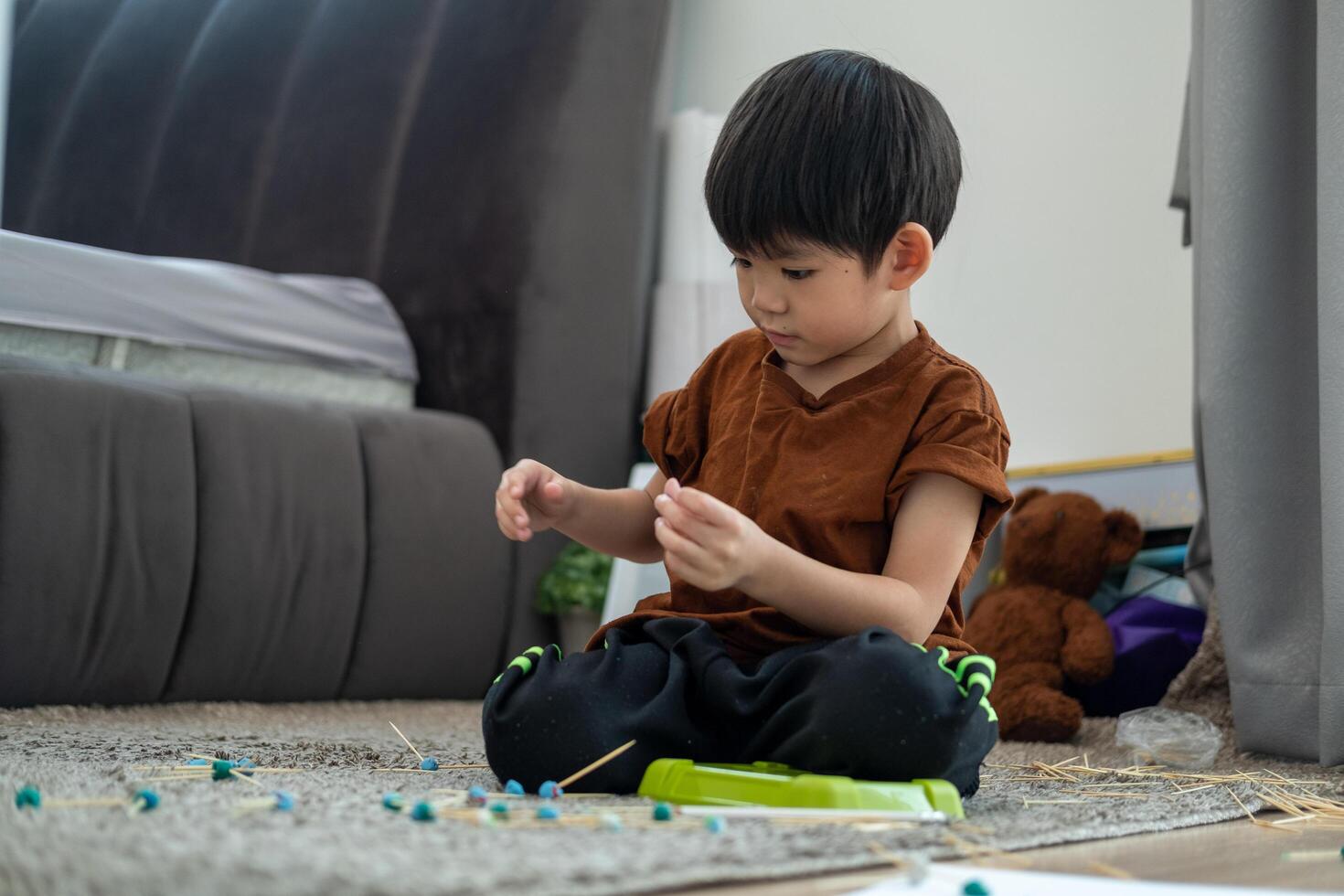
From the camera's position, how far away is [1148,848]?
767mm

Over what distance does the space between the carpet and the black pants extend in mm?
34

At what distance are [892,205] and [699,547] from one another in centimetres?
31

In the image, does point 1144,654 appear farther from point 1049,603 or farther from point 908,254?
point 908,254

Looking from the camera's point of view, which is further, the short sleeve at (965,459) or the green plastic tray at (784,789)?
the short sleeve at (965,459)

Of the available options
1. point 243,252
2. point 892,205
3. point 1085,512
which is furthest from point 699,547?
point 243,252

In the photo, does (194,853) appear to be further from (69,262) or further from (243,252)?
(243,252)

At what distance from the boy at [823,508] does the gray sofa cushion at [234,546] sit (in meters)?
0.68

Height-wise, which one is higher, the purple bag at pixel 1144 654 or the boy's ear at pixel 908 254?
the boy's ear at pixel 908 254

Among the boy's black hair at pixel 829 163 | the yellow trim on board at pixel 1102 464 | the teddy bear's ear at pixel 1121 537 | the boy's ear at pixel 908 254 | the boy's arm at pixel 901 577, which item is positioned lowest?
the teddy bear's ear at pixel 1121 537

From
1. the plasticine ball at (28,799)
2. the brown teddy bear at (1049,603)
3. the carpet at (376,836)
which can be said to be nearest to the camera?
the carpet at (376,836)

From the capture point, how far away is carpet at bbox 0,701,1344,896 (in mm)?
526


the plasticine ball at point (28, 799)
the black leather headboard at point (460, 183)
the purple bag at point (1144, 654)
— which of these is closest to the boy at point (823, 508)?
the plasticine ball at point (28, 799)

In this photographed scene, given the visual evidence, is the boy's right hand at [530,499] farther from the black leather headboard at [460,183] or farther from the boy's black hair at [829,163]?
the black leather headboard at [460,183]

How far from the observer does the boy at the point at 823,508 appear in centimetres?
84
